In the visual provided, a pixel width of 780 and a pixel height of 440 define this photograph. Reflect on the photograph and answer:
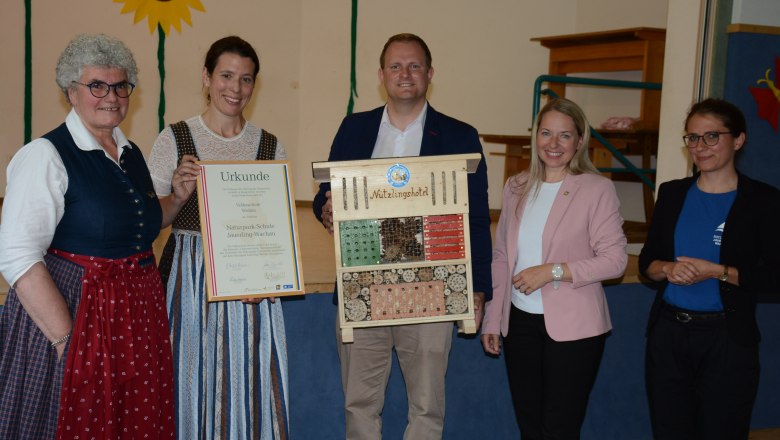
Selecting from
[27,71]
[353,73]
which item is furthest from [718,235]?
[27,71]

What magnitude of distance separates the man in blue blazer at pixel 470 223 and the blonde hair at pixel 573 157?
0.60 feet

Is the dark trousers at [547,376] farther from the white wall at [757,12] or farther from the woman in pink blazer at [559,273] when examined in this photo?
the white wall at [757,12]

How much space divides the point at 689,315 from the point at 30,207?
2196mm

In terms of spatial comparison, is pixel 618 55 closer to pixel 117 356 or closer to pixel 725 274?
pixel 725 274

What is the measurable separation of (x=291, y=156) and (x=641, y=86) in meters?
3.32

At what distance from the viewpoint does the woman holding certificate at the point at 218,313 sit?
2527mm

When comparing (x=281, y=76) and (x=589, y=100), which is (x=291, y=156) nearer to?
(x=281, y=76)

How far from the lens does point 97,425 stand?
2.09 m

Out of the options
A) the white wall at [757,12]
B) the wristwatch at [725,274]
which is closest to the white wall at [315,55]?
the white wall at [757,12]

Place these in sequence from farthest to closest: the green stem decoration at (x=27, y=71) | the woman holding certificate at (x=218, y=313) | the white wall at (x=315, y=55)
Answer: the white wall at (x=315, y=55) < the green stem decoration at (x=27, y=71) < the woman holding certificate at (x=218, y=313)

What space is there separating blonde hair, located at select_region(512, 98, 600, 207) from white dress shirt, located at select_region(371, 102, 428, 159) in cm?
41

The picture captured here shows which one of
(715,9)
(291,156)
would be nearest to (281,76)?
(291,156)

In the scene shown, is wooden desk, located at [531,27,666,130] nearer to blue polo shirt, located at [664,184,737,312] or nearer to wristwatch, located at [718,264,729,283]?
blue polo shirt, located at [664,184,737,312]

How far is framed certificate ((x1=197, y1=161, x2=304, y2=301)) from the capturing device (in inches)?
95.3
